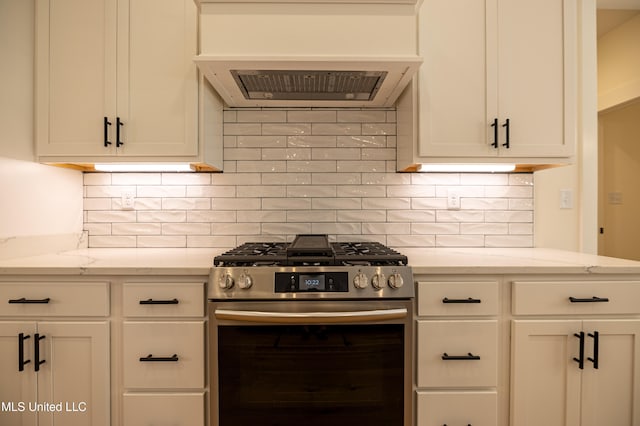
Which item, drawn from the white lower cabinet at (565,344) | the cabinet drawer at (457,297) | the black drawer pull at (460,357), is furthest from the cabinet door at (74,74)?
the white lower cabinet at (565,344)

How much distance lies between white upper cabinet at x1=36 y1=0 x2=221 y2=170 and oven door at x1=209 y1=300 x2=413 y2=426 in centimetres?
98

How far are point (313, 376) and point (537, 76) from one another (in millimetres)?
1831

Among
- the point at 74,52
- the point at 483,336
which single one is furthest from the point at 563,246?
the point at 74,52

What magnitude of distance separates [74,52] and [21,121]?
0.43m

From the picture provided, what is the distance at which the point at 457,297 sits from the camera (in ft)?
4.96

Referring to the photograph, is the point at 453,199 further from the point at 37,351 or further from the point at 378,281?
the point at 37,351

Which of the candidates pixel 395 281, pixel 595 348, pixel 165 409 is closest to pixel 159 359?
pixel 165 409

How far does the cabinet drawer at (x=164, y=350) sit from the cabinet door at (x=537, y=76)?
5.75 feet

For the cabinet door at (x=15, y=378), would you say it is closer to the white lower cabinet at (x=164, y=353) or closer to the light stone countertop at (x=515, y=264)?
the white lower cabinet at (x=164, y=353)

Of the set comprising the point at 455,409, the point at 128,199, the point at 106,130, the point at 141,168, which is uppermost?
the point at 106,130

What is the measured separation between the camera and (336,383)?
4.86 ft

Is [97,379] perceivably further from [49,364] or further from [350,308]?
[350,308]

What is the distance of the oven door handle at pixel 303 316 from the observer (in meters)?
1.43

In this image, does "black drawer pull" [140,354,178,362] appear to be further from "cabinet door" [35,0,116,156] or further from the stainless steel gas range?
"cabinet door" [35,0,116,156]
